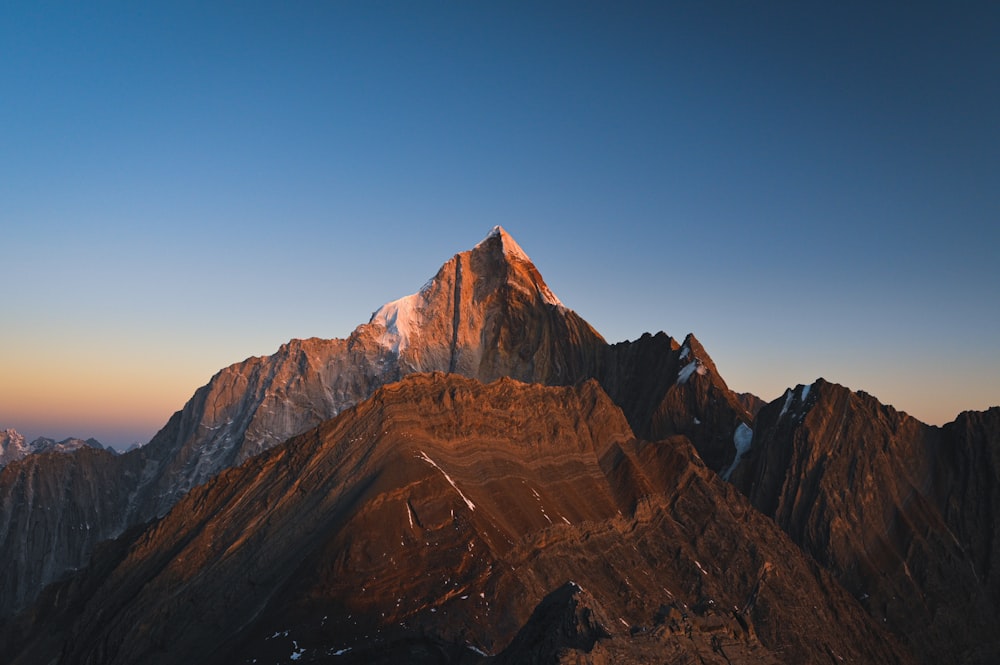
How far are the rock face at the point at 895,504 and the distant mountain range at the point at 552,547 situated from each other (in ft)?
0.94

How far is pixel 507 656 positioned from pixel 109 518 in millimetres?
165901

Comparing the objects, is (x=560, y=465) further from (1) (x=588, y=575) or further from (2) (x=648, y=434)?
(2) (x=648, y=434)

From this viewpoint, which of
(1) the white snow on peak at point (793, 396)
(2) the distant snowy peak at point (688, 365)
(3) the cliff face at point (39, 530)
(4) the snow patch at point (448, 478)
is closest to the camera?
(4) the snow patch at point (448, 478)

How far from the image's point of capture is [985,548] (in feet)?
437

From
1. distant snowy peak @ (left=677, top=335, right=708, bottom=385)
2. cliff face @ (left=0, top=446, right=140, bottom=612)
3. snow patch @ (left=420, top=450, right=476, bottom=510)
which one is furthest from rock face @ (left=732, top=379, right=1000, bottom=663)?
cliff face @ (left=0, top=446, right=140, bottom=612)

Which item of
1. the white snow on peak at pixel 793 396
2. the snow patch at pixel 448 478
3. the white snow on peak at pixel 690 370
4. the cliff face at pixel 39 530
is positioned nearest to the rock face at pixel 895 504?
the white snow on peak at pixel 793 396

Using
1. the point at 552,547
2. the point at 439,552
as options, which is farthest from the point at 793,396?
the point at 439,552

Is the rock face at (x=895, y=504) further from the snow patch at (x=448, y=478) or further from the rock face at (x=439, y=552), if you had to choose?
the snow patch at (x=448, y=478)

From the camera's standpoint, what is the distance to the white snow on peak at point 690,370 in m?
179

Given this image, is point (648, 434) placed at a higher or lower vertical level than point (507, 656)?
higher

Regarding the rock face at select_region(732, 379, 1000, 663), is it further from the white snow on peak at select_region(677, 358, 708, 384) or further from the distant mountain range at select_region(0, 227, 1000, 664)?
the white snow on peak at select_region(677, 358, 708, 384)

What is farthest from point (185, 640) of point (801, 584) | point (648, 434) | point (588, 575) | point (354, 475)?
point (648, 434)

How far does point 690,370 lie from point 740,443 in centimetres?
2195

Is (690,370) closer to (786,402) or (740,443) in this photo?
(740,443)
